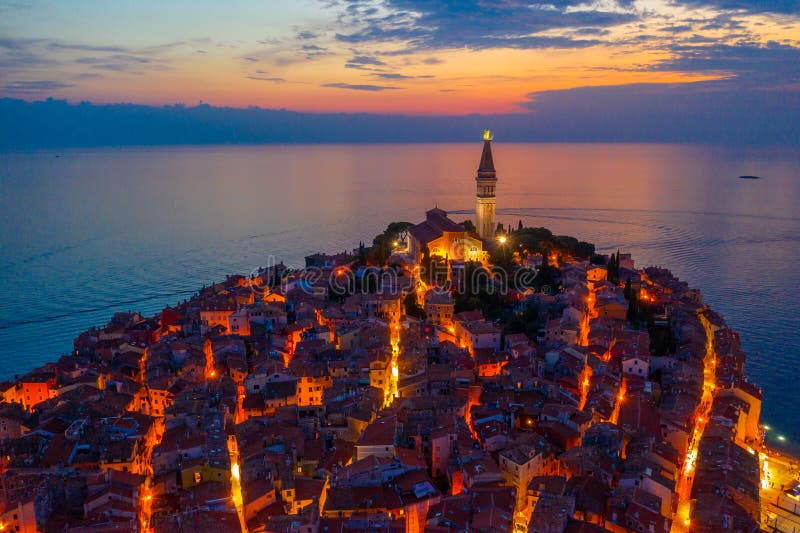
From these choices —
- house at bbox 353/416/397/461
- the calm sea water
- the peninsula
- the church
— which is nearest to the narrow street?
the peninsula

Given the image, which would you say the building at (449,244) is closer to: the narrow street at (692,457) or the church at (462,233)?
the church at (462,233)

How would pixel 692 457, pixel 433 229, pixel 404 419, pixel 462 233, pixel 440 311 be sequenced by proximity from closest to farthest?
pixel 404 419
pixel 692 457
pixel 440 311
pixel 462 233
pixel 433 229

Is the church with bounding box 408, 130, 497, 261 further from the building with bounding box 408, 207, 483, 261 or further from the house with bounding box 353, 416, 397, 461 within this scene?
the house with bounding box 353, 416, 397, 461

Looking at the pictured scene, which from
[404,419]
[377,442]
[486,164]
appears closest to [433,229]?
[486,164]

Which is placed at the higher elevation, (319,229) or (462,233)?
(462,233)

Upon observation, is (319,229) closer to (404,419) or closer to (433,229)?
(433,229)

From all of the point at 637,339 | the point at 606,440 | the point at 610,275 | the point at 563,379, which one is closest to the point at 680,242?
the point at 610,275

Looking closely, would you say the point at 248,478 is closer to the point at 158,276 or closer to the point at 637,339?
the point at 637,339
